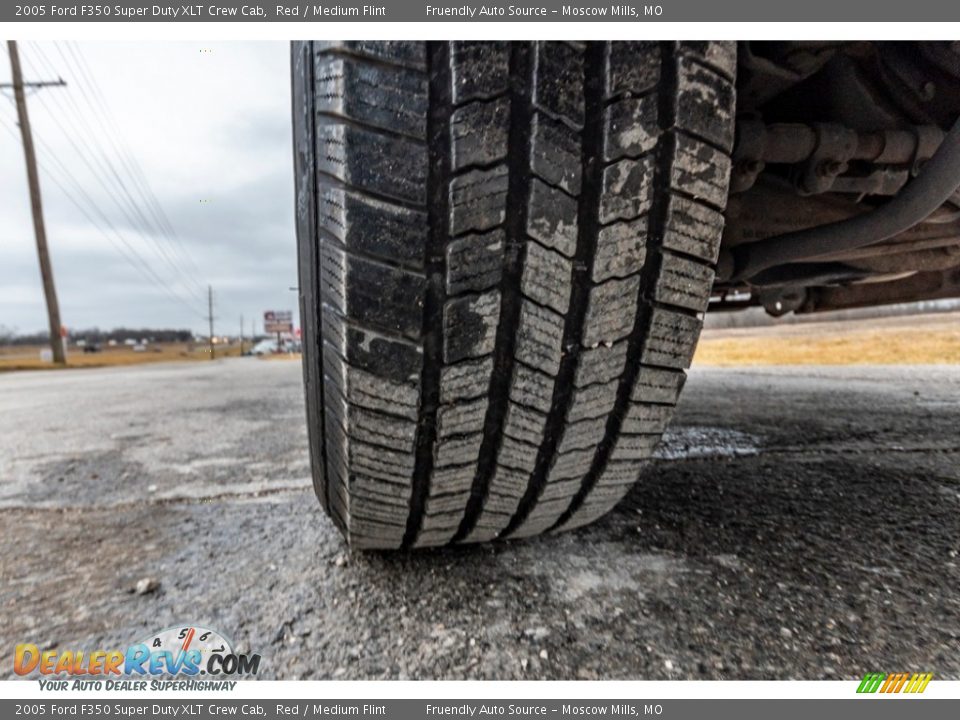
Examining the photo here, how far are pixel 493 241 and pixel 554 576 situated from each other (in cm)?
46

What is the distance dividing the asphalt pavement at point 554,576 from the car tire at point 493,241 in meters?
0.15

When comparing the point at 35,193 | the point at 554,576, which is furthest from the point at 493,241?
the point at 35,193

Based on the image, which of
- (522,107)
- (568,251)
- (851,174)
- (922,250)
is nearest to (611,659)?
(568,251)

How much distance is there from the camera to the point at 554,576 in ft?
2.24

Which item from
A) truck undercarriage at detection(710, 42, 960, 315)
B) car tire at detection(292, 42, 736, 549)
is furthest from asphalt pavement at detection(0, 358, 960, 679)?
truck undercarriage at detection(710, 42, 960, 315)

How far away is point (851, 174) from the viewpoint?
2.51 feet

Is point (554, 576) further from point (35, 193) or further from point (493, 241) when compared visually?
point (35, 193)

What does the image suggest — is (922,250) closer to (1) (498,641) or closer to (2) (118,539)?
(1) (498,641)

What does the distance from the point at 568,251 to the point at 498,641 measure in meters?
0.43

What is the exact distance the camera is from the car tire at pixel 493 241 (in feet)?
1.54

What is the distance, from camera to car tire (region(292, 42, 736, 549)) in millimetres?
469

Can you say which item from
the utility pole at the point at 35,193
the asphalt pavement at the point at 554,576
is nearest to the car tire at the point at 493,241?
the asphalt pavement at the point at 554,576

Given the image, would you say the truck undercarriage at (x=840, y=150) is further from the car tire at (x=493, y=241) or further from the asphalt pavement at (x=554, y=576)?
the asphalt pavement at (x=554, y=576)

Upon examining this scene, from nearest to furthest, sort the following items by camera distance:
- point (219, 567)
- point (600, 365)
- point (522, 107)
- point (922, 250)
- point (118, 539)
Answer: point (522, 107), point (600, 365), point (219, 567), point (118, 539), point (922, 250)
